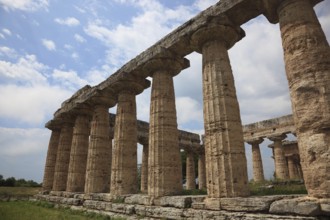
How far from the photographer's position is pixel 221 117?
31.6 ft

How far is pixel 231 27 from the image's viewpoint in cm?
1059

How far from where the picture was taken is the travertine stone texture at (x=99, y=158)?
639 inches

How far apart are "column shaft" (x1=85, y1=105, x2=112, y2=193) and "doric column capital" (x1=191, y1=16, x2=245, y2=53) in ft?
30.0

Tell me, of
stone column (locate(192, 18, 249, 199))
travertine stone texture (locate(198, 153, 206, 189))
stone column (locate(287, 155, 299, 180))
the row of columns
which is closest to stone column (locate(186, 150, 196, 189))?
travertine stone texture (locate(198, 153, 206, 189))

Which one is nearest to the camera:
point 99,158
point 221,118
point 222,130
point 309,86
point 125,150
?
point 309,86

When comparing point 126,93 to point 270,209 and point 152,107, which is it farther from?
point 270,209

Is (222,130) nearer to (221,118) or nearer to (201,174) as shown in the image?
(221,118)

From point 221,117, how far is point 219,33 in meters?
3.61

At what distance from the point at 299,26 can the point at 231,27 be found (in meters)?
3.01

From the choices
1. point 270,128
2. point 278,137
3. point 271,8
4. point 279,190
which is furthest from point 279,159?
point 271,8

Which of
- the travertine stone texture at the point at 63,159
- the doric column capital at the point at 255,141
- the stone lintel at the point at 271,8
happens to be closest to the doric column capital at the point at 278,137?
the doric column capital at the point at 255,141

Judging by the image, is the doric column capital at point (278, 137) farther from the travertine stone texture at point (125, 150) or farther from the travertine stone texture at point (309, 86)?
the travertine stone texture at point (309, 86)

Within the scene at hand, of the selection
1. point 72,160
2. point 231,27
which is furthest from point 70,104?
point 231,27

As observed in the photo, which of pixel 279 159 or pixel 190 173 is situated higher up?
pixel 279 159
